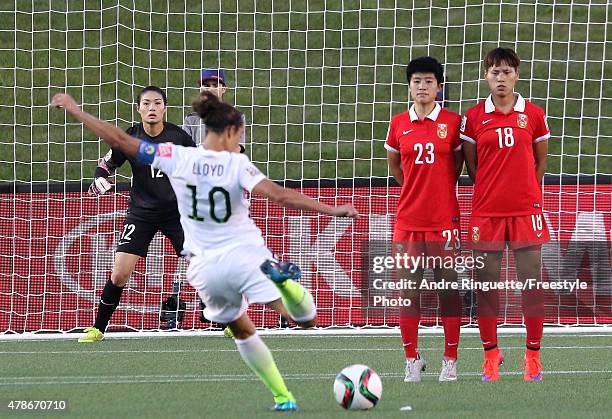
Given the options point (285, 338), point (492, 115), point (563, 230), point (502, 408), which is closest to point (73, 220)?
point (285, 338)

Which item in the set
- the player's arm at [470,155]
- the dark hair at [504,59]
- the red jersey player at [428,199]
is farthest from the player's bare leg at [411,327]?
the dark hair at [504,59]

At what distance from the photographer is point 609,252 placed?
13.2 m

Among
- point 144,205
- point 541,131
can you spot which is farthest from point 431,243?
point 144,205

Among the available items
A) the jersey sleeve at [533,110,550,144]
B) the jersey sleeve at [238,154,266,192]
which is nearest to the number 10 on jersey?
the jersey sleeve at [238,154,266,192]

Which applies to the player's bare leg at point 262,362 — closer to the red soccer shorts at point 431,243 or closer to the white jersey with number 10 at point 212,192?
the white jersey with number 10 at point 212,192

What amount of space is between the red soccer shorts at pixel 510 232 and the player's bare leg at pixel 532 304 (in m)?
0.07

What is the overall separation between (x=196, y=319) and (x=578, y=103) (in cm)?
863

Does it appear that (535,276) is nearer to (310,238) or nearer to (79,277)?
(310,238)

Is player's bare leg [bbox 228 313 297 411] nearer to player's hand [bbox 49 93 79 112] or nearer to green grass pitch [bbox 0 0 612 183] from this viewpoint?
player's hand [bbox 49 93 79 112]

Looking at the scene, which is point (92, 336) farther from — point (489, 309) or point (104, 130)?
point (104, 130)

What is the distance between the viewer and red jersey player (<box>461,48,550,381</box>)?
28.5ft

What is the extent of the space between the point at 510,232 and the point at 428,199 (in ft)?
1.87

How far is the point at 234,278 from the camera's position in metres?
6.98

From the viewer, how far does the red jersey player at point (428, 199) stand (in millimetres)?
8711
